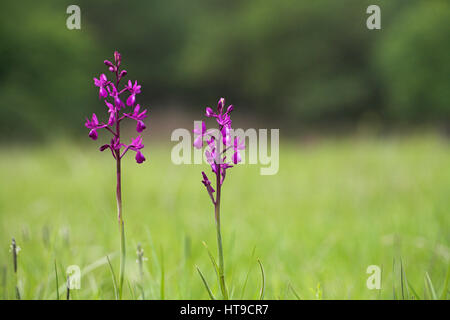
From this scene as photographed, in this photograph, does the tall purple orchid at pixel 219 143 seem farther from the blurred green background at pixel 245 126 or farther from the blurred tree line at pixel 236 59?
the blurred tree line at pixel 236 59

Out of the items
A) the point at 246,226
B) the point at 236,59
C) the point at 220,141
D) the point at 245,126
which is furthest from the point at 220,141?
the point at 236,59

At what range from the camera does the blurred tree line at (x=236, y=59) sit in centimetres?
1026

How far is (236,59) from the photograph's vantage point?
1445cm

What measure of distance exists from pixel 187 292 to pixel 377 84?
516 inches

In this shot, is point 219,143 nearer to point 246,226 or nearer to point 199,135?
point 199,135

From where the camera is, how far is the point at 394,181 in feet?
11.3

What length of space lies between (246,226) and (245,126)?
12.4 meters

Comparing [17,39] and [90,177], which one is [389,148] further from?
[17,39]

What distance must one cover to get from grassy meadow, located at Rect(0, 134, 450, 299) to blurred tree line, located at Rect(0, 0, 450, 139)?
18.6 feet

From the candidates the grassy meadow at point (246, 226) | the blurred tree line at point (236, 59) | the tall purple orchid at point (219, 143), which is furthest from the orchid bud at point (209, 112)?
the blurred tree line at point (236, 59)

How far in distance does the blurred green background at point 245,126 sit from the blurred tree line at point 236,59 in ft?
0.18

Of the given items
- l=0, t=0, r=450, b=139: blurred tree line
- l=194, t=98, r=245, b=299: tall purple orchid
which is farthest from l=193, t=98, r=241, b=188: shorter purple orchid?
l=0, t=0, r=450, b=139: blurred tree line

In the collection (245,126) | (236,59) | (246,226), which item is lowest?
(246,226)

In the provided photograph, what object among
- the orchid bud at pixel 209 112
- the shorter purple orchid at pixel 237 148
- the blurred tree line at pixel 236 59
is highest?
the blurred tree line at pixel 236 59
